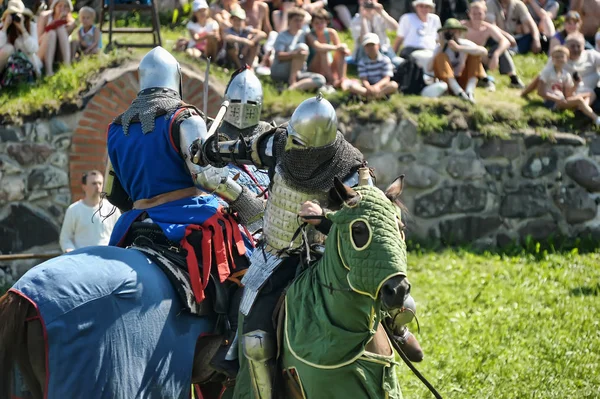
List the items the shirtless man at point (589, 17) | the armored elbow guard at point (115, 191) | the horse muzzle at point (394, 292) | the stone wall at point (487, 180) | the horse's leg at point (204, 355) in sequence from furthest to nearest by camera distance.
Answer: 1. the shirtless man at point (589, 17)
2. the stone wall at point (487, 180)
3. the armored elbow guard at point (115, 191)
4. the horse's leg at point (204, 355)
5. the horse muzzle at point (394, 292)

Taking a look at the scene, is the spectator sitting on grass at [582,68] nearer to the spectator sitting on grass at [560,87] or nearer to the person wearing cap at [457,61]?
the spectator sitting on grass at [560,87]

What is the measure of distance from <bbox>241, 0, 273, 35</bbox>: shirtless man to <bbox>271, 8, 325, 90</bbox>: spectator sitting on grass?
828mm

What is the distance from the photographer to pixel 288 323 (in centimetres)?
560

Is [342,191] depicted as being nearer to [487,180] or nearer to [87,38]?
[487,180]

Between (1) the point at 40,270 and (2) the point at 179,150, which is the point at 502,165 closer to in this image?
(2) the point at 179,150

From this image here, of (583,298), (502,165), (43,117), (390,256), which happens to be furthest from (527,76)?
(390,256)

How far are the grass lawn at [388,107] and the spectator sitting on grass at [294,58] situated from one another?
181mm

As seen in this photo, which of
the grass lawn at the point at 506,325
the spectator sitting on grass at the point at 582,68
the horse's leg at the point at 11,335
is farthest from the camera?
the spectator sitting on grass at the point at 582,68

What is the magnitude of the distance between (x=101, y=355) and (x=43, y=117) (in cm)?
569

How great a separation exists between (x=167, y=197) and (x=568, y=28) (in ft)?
26.6

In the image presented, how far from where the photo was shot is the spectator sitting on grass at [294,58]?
1207 centimetres

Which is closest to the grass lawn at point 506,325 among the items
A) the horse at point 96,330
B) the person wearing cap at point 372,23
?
the horse at point 96,330

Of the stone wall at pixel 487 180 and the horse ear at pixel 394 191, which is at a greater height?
the horse ear at pixel 394 191

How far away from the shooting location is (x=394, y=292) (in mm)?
4965
